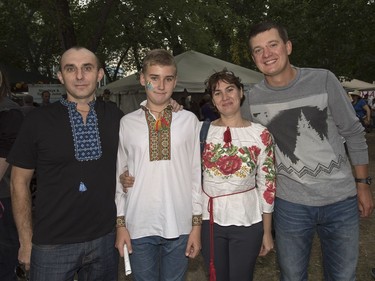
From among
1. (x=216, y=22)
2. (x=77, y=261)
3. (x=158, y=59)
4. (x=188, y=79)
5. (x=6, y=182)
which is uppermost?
(x=216, y=22)

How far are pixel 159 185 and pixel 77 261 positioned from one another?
73cm

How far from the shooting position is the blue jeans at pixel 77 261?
8.45 ft

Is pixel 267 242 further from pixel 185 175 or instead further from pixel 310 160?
pixel 185 175

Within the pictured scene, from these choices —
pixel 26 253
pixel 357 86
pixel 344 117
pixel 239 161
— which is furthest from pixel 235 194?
pixel 357 86

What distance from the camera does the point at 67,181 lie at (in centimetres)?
259

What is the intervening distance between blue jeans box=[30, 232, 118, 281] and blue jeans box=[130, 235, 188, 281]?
164 mm

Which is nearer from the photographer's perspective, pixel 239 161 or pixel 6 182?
pixel 239 161

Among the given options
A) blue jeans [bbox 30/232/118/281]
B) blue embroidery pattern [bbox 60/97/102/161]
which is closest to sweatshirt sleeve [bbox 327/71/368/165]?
blue embroidery pattern [bbox 60/97/102/161]

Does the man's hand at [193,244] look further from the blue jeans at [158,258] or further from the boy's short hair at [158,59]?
the boy's short hair at [158,59]

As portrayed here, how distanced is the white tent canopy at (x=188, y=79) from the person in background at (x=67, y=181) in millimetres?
13102

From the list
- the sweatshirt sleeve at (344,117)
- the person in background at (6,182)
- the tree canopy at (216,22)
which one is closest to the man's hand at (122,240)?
the person in background at (6,182)

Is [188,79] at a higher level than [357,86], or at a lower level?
lower

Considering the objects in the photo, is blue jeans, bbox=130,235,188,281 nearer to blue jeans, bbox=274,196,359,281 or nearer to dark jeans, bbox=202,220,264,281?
dark jeans, bbox=202,220,264,281

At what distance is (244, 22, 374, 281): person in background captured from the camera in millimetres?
2924
